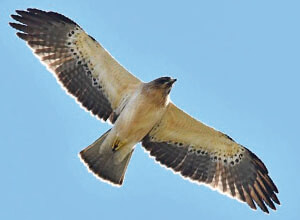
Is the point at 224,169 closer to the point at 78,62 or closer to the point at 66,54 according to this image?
the point at 78,62

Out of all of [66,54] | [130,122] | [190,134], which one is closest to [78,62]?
[66,54]

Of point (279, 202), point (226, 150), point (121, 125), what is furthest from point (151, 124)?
point (279, 202)

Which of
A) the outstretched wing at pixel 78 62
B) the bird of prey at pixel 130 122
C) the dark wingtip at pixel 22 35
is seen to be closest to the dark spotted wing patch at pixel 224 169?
the bird of prey at pixel 130 122

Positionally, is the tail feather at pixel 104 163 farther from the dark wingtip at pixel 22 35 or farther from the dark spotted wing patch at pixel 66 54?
the dark wingtip at pixel 22 35

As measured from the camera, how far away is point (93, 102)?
17438mm

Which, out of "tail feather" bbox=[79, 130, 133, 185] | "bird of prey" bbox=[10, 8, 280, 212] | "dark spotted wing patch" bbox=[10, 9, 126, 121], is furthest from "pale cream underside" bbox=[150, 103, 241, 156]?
"dark spotted wing patch" bbox=[10, 9, 126, 121]

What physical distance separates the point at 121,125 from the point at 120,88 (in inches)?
30.7

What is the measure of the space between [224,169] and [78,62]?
141 inches

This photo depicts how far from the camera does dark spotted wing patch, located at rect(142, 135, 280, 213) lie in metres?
17.8

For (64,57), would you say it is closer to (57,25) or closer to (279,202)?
(57,25)

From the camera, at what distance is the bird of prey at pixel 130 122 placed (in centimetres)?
1705

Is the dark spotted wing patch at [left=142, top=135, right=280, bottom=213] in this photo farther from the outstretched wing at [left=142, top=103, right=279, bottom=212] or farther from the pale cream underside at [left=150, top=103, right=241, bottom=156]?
the pale cream underside at [left=150, top=103, right=241, bottom=156]

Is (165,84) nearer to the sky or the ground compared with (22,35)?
nearer to the sky

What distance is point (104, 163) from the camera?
17406mm
